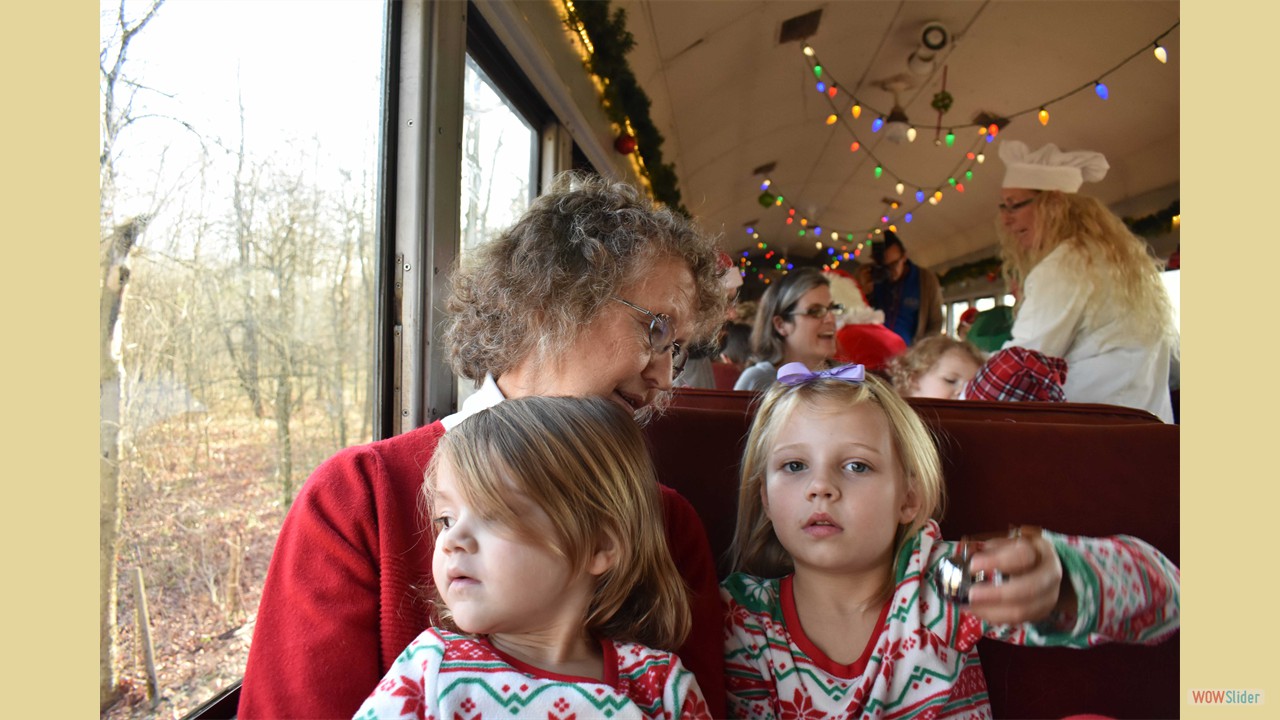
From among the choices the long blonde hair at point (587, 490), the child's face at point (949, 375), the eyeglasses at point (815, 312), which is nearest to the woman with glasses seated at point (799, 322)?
the eyeglasses at point (815, 312)

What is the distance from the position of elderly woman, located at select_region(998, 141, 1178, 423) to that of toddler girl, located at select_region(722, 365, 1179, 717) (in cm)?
160

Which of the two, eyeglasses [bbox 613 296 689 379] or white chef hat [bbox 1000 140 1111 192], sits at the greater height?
white chef hat [bbox 1000 140 1111 192]

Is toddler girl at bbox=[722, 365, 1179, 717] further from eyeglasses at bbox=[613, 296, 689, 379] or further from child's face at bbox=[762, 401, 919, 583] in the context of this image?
eyeglasses at bbox=[613, 296, 689, 379]

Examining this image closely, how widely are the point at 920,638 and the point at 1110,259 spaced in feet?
6.76

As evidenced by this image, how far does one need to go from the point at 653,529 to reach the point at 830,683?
1.36 feet

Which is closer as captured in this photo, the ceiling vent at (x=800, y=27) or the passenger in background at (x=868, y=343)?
the passenger in background at (x=868, y=343)

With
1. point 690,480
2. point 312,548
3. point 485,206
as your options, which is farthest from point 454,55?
point 312,548

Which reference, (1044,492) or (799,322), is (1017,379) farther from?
(799,322)

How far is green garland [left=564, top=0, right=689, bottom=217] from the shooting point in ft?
11.6

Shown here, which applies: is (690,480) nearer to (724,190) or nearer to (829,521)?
(829,521)

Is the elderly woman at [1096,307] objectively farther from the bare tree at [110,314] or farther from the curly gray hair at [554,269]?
the bare tree at [110,314]

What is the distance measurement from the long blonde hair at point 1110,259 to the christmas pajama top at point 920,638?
5.50 ft

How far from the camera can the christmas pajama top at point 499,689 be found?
0.88 metres

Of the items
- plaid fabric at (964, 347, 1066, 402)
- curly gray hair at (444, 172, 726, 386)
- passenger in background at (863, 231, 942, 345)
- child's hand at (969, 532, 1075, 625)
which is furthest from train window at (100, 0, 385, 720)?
passenger in background at (863, 231, 942, 345)
